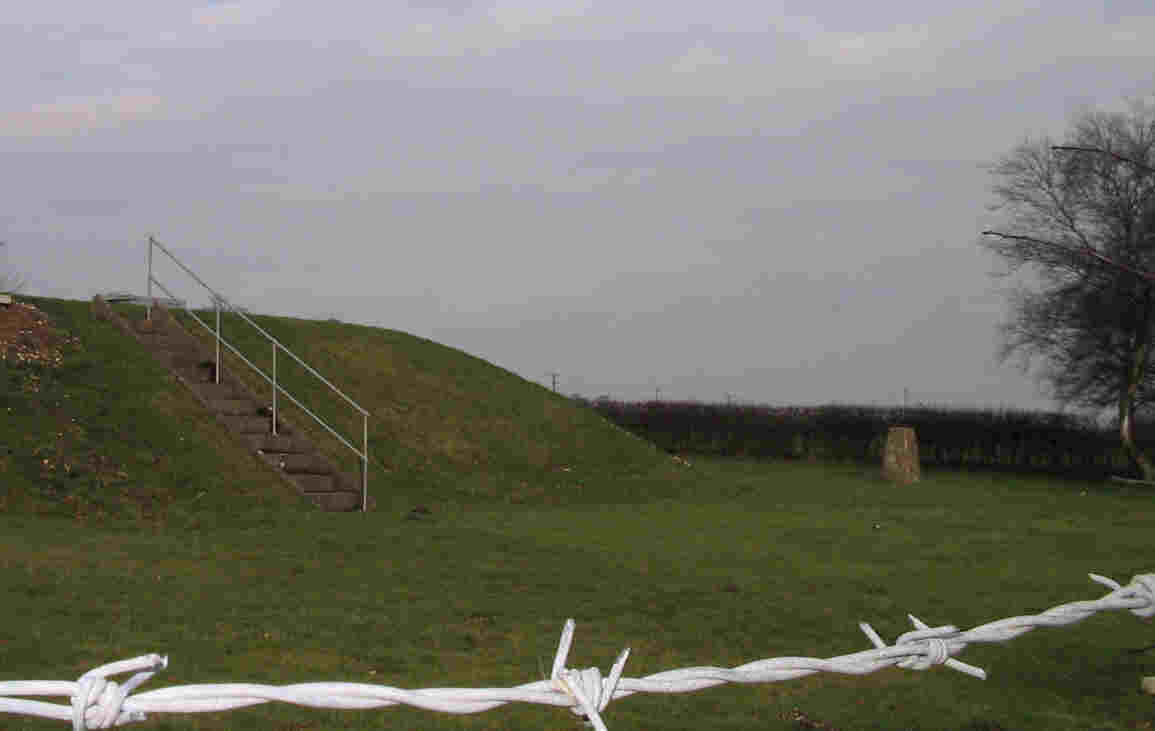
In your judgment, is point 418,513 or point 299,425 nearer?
point 418,513

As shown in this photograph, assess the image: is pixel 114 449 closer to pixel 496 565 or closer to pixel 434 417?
pixel 434 417

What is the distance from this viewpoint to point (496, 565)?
11.8 metres

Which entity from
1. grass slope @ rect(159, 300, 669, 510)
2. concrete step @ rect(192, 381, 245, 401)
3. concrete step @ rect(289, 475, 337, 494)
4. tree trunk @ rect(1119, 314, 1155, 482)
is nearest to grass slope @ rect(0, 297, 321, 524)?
concrete step @ rect(192, 381, 245, 401)

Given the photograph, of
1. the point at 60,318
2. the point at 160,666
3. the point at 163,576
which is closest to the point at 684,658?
the point at 163,576

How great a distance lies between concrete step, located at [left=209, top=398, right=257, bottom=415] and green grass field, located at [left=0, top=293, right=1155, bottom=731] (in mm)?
594

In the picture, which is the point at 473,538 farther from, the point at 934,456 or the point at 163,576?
the point at 934,456

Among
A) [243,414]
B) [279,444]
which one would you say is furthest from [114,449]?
[243,414]

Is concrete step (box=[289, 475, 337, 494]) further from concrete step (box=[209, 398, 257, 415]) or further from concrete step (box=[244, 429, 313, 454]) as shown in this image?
concrete step (box=[209, 398, 257, 415])

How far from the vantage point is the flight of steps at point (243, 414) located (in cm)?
1731

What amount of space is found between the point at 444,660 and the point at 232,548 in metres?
5.73

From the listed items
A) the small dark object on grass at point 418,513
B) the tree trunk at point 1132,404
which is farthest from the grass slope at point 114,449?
the tree trunk at point 1132,404

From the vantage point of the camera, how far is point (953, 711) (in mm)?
6281

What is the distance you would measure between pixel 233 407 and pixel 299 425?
120 centimetres

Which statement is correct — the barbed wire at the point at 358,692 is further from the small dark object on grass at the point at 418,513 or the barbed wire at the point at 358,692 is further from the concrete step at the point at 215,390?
the concrete step at the point at 215,390
